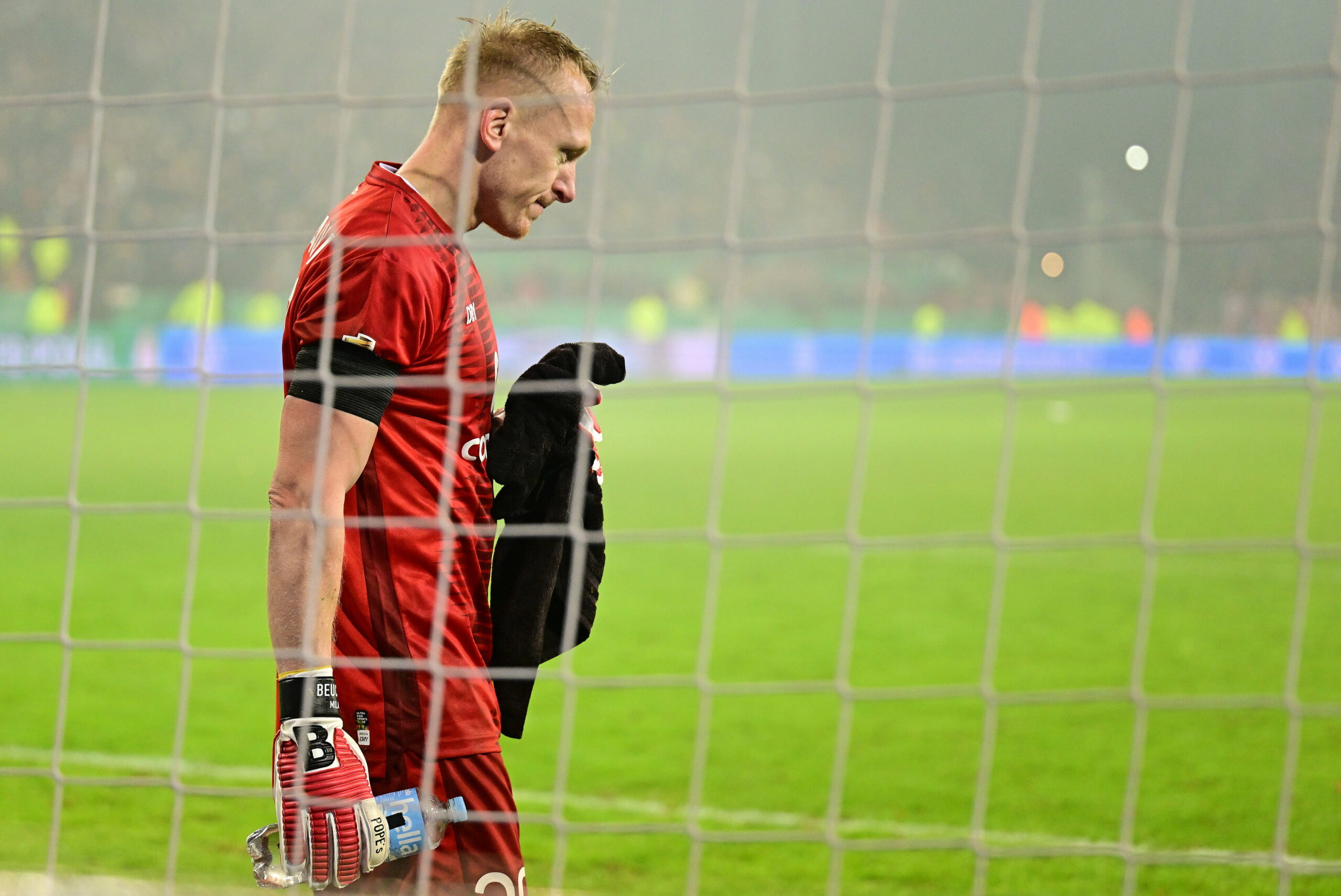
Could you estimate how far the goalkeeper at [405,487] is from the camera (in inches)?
48.7

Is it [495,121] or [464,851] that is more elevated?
[495,121]

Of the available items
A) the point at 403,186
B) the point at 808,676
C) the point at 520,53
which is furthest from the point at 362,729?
the point at 808,676

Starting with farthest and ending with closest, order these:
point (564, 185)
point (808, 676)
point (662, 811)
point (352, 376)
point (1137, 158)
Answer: point (1137, 158), point (808, 676), point (662, 811), point (564, 185), point (352, 376)

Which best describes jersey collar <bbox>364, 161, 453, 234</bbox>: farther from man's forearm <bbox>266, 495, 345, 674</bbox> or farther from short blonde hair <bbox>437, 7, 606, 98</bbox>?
man's forearm <bbox>266, 495, 345, 674</bbox>

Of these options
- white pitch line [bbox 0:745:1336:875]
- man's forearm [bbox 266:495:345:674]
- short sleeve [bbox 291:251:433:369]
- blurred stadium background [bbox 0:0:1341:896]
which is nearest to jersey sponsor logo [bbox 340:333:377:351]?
short sleeve [bbox 291:251:433:369]

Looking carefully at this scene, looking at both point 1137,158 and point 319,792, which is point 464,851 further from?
point 1137,158

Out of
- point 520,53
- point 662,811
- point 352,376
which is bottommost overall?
point 662,811

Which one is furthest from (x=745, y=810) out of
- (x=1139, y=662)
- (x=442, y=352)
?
(x=442, y=352)

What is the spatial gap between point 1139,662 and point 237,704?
9.85ft

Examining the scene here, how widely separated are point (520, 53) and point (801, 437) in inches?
401

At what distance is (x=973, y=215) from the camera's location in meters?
17.4

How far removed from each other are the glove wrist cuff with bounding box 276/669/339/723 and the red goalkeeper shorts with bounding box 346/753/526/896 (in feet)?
0.49

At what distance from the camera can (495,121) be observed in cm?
139

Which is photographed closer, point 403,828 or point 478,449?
point 403,828
